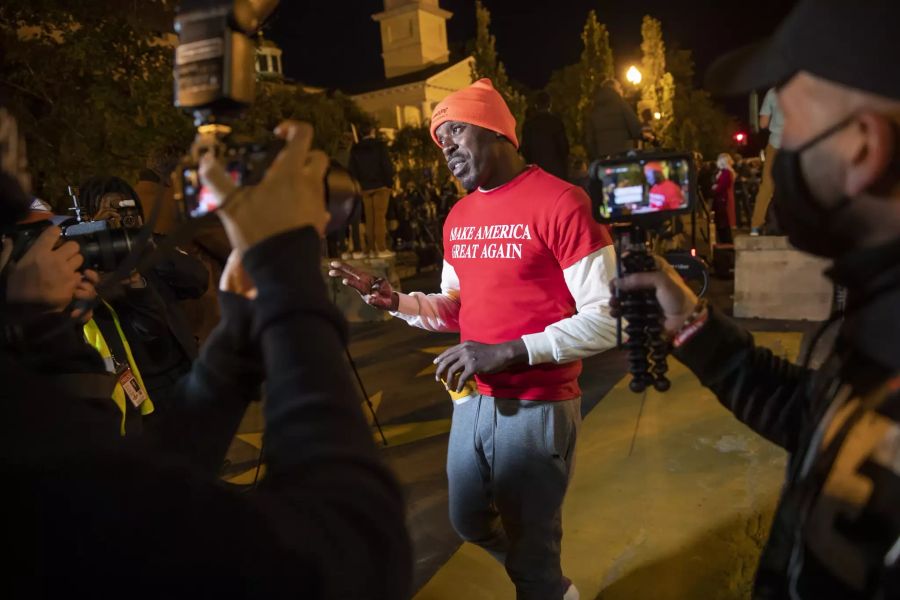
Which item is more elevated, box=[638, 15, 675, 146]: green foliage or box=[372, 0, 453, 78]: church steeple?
box=[372, 0, 453, 78]: church steeple

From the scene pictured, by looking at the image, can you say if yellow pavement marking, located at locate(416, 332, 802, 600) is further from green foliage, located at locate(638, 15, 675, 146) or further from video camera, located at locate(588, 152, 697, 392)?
green foliage, located at locate(638, 15, 675, 146)

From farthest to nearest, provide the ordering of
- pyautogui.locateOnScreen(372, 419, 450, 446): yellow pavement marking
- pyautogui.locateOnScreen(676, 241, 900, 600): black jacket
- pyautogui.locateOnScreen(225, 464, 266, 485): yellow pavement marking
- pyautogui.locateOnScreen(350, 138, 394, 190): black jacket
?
pyautogui.locateOnScreen(350, 138, 394, 190): black jacket < pyautogui.locateOnScreen(372, 419, 450, 446): yellow pavement marking < pyautogui.locateOnScreen(225, 464, 266, 485): yellow pavement marking < pyautogui.locateOnScreen(676, 241, 900, 600): black jacket

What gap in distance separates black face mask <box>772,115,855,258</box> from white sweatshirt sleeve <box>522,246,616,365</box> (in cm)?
99

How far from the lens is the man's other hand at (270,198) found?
0.95 m

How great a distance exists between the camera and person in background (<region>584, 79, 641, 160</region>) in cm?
676

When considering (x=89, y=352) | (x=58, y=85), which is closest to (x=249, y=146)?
(x=89, y=352)

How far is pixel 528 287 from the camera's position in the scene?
2301 mm

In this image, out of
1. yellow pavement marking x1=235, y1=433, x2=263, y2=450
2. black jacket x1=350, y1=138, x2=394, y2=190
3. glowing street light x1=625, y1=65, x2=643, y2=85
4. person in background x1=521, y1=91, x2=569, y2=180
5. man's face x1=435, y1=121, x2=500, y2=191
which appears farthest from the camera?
glowing street light x1=625, y1=65, x2=643, y2=85

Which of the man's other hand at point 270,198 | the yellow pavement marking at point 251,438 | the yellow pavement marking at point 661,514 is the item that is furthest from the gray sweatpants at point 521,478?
the yellow pavement marking at point 251,438

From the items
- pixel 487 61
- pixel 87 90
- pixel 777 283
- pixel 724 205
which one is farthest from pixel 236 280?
pixel 487 61

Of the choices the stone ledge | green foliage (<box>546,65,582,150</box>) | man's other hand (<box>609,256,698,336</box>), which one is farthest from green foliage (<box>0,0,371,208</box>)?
green foliage (<box>546,65,582,150</box>)

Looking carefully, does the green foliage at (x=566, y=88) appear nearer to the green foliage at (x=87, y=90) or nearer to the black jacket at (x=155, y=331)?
the green foliage at (x=87, y=90)

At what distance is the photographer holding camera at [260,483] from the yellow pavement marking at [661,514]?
7.23ft

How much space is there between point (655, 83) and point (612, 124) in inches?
915
